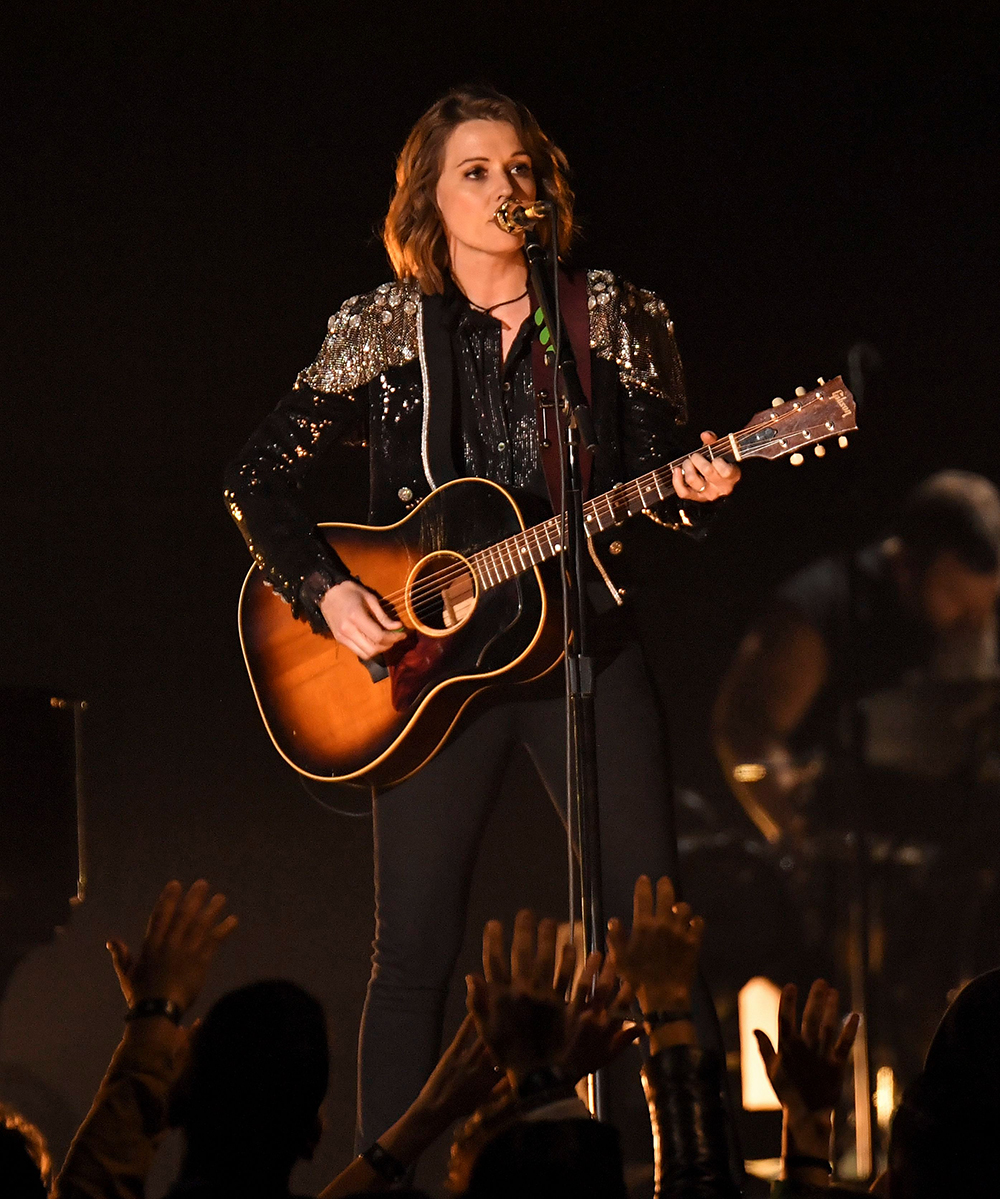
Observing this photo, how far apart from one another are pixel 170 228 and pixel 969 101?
7.79ft

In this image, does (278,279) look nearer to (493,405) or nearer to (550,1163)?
(493,405)

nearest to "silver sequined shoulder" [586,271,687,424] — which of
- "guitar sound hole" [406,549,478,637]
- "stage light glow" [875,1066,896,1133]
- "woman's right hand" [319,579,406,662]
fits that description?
"guitar sound hole" [406,549,478,637]

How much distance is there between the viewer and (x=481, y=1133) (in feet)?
5.93

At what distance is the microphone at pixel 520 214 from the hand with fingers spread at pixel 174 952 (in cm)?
147

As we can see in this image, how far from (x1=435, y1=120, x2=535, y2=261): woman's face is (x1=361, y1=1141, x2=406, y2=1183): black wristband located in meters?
2.04

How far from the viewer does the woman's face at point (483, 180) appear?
3.27 m

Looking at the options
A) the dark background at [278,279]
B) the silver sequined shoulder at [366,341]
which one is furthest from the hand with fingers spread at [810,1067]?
the dark background at [278,279]

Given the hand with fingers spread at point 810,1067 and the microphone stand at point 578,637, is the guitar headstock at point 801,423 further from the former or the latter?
the hand with fingers spread at point 810,1067

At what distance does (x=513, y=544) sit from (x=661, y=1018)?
1.46 metres

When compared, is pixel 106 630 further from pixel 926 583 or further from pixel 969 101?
pixel 969 101

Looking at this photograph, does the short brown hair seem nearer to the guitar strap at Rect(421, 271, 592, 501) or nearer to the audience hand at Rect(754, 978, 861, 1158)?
the guitar strap at Rect(421, 271, 592, 501)

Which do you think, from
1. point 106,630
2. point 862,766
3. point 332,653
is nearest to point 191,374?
point 106,630

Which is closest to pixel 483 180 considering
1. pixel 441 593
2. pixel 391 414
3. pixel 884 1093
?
pixel 391 414

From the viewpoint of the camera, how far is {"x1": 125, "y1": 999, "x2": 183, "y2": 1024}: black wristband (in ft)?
6.19
